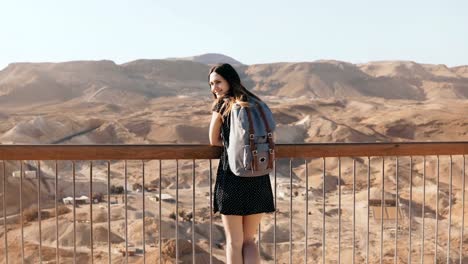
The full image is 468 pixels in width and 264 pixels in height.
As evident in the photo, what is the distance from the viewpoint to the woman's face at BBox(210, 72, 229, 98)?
338 cm

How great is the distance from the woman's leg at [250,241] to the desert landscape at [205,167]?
0.16m

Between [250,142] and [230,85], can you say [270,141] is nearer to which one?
Result: [250,142]

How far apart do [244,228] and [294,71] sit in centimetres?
7981

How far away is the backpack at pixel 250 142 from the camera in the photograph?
3.19 metres

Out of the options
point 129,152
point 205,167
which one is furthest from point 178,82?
point 129,152

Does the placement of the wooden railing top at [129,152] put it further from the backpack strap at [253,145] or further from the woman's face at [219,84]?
the backpack strap at [253,145]

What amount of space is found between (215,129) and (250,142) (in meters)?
0.29

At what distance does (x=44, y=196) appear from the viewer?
2362cm

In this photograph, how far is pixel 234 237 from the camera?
339 cm

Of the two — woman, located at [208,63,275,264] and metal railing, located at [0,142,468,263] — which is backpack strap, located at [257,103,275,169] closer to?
woman, located at [208,63,275,264]

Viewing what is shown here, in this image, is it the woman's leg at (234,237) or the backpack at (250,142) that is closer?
the backpack at (250,142)

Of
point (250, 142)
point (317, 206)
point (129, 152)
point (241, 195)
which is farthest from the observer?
point (317, 206)

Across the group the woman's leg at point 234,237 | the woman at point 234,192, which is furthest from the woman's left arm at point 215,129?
the woman's leg at point 234,237

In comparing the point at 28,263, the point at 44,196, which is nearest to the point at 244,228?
the point at 28,263
